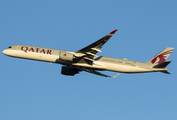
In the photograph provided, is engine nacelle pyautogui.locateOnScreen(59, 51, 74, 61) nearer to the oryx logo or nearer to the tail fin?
the tail fin

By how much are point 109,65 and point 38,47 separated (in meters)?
13.5

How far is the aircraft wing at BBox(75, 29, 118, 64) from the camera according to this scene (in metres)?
43.7

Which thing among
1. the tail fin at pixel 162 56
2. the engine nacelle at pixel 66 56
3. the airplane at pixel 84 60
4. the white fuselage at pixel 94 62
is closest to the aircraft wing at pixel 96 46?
the airplane at pixel 84 60

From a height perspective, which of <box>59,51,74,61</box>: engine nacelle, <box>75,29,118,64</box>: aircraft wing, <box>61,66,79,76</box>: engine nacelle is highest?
<box>75,29,118,64</box>: aircraft wing

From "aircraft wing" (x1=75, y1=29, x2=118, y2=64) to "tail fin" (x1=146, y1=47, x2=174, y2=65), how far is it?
503 inches

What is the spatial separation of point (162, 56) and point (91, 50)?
15.2m

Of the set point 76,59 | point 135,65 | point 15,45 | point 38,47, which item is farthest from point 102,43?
point 15,45

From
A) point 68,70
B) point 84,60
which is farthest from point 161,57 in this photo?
point 68,70

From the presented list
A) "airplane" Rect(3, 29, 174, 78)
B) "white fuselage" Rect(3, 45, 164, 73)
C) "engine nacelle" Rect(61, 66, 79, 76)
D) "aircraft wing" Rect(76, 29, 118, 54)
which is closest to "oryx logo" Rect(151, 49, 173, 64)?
"airplane" Rect(3, 29, 174, 78)

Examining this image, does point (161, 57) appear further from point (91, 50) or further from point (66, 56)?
point (66, 56)

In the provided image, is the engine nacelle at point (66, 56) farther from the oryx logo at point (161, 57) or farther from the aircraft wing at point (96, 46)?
the oryx logo at point (161, 57)

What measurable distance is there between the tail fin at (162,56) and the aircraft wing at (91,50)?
41.9ft

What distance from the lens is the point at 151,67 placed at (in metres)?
50.7

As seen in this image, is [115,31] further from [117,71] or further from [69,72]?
[69,72]
